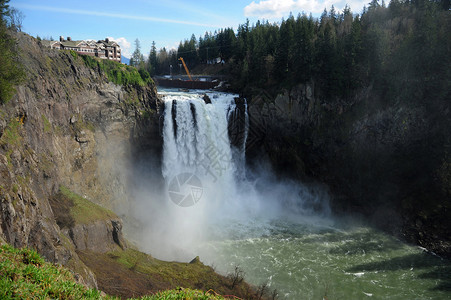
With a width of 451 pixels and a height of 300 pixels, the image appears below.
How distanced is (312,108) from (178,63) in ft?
198

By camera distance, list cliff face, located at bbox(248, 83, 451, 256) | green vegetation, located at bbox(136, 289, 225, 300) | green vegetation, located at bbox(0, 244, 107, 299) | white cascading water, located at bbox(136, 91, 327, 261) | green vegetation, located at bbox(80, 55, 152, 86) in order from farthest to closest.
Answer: white cascading water, located at bbox(136, 91, 327, 261), green vegetation, located at bbox(80, 55, 152, 86), cliff face, located at bbox(248, 83, 451, 256), green vegetation, located at bbox(136, 289, 225, 300), green vegetation, located at bbox(0, 244, 107, 299)

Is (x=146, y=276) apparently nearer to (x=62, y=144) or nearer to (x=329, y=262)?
(x=62, y=144)

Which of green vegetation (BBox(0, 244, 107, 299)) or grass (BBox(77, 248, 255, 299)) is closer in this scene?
green vegetation (BBox(0, 244, 107, 299))

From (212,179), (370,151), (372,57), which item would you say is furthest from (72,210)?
(372,57)

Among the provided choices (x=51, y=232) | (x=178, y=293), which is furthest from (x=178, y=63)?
(x=178, y=293)

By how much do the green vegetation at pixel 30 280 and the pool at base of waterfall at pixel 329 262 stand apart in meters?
16.8

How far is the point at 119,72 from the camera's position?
1438 inches

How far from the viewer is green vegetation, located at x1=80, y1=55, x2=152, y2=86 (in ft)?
111

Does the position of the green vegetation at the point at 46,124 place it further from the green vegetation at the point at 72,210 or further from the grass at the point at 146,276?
the grass at the point at 146,276

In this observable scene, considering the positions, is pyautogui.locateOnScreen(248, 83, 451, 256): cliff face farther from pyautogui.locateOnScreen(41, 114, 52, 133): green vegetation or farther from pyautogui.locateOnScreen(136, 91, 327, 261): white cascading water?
pyautogui.locateOnScreen(41, 114, 52, 133): green vegetation

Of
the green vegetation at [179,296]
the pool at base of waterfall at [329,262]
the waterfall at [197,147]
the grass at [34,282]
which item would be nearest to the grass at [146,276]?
the pool at base of waterfall at [329,262]

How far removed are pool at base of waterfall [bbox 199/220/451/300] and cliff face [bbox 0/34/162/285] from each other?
11.5 meters

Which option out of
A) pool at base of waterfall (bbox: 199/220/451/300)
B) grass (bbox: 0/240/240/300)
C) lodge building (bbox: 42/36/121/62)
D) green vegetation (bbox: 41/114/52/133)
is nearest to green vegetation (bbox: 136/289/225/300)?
grass (bbox: 0/240/240/300)

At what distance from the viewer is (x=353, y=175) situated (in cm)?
3847
